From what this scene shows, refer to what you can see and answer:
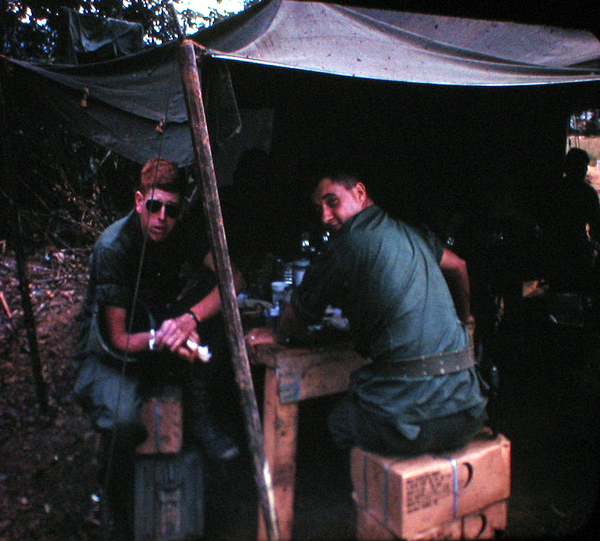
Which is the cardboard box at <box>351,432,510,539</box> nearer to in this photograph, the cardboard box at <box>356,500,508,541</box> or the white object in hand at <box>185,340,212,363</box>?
the cardboard box at <box>356,500,508,541</box>

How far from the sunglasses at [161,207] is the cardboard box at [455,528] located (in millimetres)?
1971

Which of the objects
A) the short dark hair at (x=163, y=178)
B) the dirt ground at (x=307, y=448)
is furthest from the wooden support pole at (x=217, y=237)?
the dirt ground at (x=307, y=448)

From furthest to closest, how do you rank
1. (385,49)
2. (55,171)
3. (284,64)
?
(55,171) → (385,49) → (284,64)

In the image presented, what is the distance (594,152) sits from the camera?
14.6 meters

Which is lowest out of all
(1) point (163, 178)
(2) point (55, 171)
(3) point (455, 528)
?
(3) point (455, 528)

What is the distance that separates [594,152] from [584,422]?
1286 cm

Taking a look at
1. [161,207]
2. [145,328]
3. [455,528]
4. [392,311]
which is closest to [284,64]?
[161,207]

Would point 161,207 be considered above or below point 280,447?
above

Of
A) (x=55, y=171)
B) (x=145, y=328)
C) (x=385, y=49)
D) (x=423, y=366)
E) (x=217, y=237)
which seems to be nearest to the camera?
(x=217, y=237)

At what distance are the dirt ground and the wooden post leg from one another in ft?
1.64

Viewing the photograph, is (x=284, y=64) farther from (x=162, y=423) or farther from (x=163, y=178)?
(x=162, y=423)

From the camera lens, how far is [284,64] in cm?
256

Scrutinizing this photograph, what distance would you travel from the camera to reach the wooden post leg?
2.66 meters

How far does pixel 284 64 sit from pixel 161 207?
112cm
